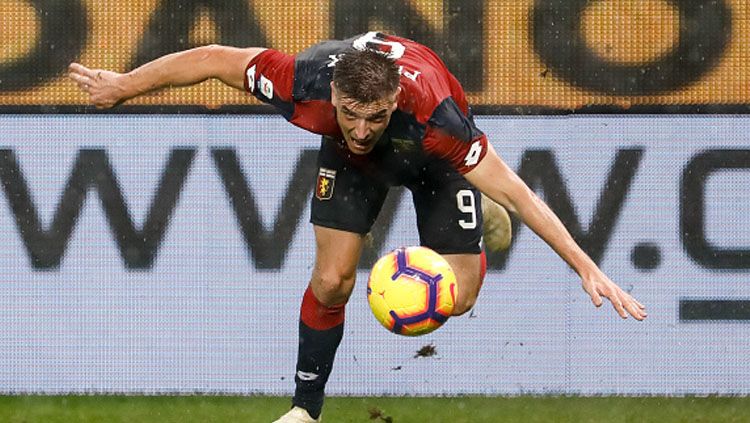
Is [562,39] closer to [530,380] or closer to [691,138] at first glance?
[691,138]

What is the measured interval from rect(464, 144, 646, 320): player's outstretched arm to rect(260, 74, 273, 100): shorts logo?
84 centimetres

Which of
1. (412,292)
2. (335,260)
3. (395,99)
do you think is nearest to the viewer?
(395,99)

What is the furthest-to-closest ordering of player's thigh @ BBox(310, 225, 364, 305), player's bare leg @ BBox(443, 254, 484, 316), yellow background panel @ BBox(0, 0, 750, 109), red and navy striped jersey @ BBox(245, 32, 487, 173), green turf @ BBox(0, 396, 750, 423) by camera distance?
1. yellow background panel @ BBox(0, 0, 750, 109)
2. green turf @ BBox(0, 396, 750, 423)
3. player's bare leg @ BBox(443, 254, 484, 316)
4. player's thigh @ BBox(310, 225, 364, 305)
5. red and navy striped jersey @ BBox(245, 32, 487, 173)

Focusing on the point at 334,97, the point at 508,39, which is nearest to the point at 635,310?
the point at 334,97

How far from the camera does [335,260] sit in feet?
19.8

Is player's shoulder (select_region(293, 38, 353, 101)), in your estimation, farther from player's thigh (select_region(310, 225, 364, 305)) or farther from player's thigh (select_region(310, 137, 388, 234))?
player's thigh (select_region(310, 225, 364, 305))

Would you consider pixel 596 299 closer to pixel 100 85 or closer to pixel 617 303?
pixel 617 303

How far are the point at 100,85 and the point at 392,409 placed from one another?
7.80 ft

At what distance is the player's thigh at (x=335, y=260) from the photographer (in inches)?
237

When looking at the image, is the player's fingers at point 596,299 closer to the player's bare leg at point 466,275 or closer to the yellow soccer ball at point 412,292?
the yellow soccer ball at point 412,292

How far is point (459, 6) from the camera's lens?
737 cm

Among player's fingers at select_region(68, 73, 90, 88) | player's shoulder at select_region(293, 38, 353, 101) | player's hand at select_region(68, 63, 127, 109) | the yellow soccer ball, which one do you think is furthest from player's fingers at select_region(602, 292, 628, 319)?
player's fingers at select_region(68, 73, 90, 88)

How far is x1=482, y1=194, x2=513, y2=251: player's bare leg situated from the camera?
23.4ft

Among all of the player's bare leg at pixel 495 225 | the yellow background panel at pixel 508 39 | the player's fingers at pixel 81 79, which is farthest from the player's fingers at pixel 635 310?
the yellow background panel at pixel 508 39
